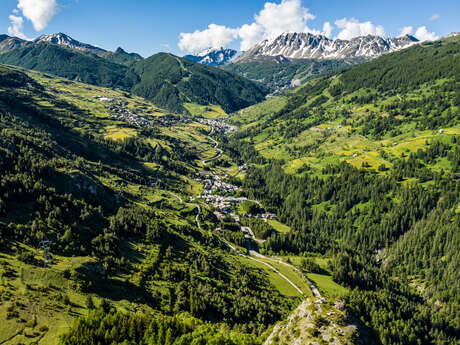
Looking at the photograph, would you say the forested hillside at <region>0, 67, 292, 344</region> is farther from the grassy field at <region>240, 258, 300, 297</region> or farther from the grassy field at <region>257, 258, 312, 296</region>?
the grassy field at <region>257, 258, 312, 296</region>

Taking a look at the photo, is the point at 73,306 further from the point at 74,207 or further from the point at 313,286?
the point at 313,286

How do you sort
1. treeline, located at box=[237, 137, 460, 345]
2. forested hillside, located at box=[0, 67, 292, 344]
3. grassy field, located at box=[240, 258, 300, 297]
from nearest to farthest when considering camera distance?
forested hillside, located at box=[0, 67, 292, 344] → grassy field, located at box=[240, 258, 300, 297] → treeline, located at box=[237, 137, 460, 345]

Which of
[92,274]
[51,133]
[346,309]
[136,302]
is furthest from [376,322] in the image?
[51,133]

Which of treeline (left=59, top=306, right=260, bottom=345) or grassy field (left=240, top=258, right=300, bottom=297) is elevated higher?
treeline (left=59, top=306, right=260, bottom=345)

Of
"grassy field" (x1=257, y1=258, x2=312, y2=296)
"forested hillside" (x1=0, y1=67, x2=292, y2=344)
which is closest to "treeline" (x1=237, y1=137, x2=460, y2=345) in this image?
"grassy field" (x1=257, y1=258, x2=312, y2=296)

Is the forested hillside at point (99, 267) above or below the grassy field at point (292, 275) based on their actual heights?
above

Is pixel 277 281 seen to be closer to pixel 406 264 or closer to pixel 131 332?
pixel 131 332

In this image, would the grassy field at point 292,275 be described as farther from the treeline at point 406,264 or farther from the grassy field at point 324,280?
the treeline at point 406,264

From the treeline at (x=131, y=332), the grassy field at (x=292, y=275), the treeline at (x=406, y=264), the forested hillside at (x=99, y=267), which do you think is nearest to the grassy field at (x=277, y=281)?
the forested hillside at (x=99, y=267)

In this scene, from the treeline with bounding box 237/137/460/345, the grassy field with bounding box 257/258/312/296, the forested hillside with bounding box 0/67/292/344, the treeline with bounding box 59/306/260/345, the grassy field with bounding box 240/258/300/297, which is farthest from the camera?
the grassy field with bounding box 257/258/312/296

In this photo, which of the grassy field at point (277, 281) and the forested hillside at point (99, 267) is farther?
the grassy field at point (277, 281)

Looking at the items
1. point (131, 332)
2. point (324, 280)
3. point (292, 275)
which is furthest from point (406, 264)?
point (131, 332)

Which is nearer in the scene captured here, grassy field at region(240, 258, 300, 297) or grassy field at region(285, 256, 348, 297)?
grassy field at region(240, 258, 300, 297)
